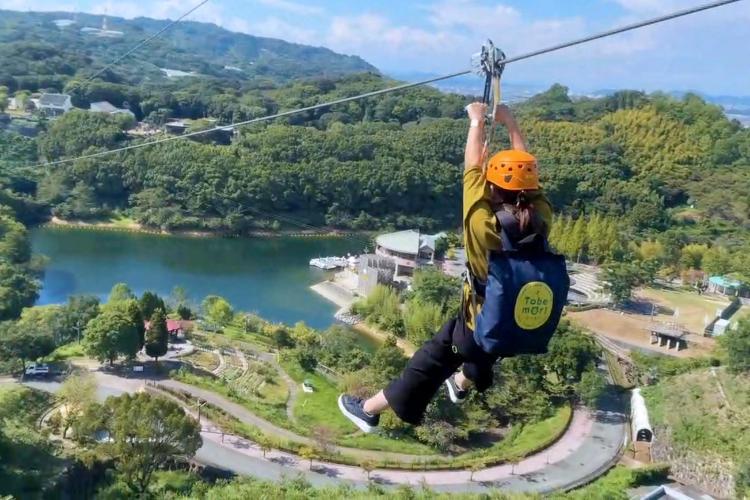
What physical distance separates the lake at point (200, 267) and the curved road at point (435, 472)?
5943 millimetres

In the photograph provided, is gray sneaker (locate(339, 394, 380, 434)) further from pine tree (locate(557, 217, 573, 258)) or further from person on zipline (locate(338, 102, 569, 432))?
pine tree (locate(557, 217, 573, 258))

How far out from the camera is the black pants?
184cm

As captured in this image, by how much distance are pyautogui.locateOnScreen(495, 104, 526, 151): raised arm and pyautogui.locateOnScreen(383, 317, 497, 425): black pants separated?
1.61 feet

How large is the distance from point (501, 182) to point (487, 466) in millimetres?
7359

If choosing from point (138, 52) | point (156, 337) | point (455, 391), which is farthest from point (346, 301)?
point (138, 52)

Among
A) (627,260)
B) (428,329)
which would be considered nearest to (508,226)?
(428,329)

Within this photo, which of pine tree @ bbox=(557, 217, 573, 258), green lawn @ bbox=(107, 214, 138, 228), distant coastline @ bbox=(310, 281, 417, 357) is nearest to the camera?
distant coastline @ bbox=(310, 281, 417, 357)

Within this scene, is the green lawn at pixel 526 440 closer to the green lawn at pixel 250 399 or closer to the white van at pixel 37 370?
the green lawn at pixel 250 399

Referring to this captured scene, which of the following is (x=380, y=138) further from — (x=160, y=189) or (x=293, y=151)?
(x=160, y=189)

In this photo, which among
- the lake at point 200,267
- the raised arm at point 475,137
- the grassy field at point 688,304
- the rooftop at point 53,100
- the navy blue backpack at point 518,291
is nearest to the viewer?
the navy blue backpack at point 518,291

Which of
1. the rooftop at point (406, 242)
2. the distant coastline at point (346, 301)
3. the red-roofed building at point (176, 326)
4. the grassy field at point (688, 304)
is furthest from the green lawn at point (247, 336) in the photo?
the grassy field at point (688, 304)

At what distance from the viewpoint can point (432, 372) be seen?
6.23 feet

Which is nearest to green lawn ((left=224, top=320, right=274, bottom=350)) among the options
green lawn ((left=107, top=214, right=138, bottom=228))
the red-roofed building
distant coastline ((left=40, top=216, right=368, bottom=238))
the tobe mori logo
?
the red-roofed building

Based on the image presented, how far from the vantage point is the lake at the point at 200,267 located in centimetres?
1521
